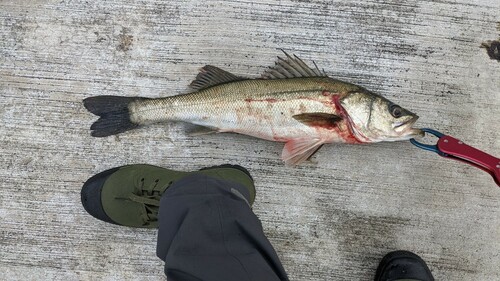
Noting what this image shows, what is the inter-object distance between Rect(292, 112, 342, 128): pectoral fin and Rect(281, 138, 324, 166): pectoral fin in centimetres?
13

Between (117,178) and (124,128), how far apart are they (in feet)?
1.15

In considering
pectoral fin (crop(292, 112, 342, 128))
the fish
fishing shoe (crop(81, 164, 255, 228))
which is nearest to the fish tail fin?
the fish

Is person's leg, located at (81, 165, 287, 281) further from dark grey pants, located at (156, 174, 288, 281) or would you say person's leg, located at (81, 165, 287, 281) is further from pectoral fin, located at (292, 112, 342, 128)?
pectoral fin, located at (292, 112, 342, 128)

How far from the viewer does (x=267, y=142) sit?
115 inches

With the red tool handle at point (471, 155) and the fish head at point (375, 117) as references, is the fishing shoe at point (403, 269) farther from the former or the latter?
the fish head at point (375, 117)

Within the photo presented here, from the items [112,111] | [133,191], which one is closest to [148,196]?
[133,191]

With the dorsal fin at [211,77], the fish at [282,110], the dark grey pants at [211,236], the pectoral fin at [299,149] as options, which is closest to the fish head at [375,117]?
the fish at [282,110]

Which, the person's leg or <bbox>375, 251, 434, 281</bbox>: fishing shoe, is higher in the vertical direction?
the person's leg

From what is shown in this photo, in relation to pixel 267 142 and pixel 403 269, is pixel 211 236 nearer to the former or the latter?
pixel 267 142

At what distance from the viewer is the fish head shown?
2621mm

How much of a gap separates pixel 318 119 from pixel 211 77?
2.62 ft

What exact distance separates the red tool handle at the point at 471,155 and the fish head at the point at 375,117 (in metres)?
0.16

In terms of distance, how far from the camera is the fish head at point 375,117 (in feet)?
8.60

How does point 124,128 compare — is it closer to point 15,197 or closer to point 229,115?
point 229,115
